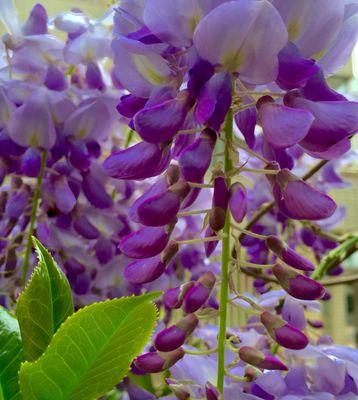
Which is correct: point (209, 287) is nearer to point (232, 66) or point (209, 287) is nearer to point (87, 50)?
point (232, 66)

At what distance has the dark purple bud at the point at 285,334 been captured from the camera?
0.29 meters

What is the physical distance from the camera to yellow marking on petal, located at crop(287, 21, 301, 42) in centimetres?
28

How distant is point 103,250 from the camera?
56 centimetres

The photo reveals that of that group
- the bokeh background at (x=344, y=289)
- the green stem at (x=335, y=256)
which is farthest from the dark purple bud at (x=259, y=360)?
the bokeh background at (x=344, y=289)

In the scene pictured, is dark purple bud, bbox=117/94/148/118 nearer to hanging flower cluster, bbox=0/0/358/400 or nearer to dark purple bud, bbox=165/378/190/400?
hanging flower cluster, bbox=0/0/358/400

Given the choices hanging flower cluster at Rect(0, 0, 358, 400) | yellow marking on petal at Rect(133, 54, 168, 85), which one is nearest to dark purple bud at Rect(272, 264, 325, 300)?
hanging flower cluster at Rect(0, 0, 358, 400)

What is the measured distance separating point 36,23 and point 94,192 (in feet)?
0.46

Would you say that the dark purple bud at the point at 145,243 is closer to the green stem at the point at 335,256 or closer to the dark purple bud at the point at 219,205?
the dark purple bud at the point at 219,205

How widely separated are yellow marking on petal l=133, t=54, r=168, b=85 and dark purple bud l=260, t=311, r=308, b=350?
0.12 metres

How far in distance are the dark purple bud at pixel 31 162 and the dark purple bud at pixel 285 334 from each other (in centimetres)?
26

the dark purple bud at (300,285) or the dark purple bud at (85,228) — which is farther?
the dark purple bud at (85,228)

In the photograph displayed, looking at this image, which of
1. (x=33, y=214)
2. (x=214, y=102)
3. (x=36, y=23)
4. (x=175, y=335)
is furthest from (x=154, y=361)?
(x=36, y=23)

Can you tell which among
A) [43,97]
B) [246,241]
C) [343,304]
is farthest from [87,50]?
[343,304]

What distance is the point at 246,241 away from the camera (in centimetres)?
52
